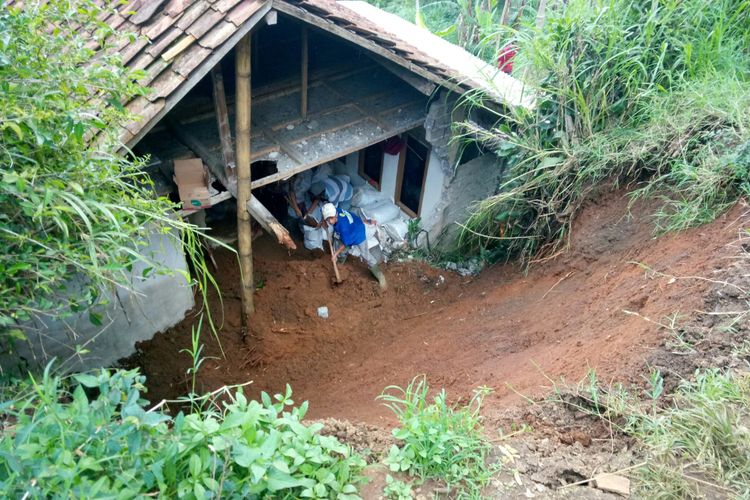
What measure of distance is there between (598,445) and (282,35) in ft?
20.8

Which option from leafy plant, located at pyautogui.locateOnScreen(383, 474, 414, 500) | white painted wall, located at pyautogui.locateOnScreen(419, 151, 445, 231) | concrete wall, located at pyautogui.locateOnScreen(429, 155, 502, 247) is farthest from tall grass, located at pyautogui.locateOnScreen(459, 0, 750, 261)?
leafy plant, located at pyautogui.locateOnScreen(383, 474, 414, 500)

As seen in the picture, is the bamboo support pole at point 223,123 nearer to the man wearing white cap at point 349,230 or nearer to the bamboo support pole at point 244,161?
the bamboo support pole at point 244,161

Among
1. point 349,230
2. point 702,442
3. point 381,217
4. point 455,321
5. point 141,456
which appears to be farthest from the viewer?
point 381,217

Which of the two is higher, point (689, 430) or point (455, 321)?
point (689, 430)

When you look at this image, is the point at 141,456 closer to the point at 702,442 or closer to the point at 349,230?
the point at 702,442

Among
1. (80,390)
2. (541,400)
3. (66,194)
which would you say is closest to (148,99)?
(66,194)

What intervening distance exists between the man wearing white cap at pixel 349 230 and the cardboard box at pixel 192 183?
2129 millimetres

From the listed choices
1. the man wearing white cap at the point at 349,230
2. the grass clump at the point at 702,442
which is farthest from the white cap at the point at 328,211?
the grass clump at the point at 702,442

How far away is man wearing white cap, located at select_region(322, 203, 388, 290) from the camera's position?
772 cm

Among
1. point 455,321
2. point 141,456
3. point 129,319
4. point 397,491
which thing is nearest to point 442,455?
point 397,491

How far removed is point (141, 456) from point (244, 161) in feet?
12.0

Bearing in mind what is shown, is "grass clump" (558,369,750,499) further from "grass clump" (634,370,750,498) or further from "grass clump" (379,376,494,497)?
"grass clump" (379,376,494,497)

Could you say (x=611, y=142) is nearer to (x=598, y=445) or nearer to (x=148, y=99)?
(x=598, y=445)

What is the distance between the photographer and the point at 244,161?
548 cm
